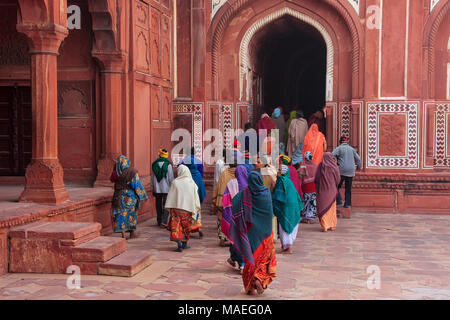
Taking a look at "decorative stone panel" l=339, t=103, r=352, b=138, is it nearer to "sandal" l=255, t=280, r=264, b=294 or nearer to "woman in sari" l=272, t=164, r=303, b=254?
"woman in sari" l=272, t=164, r=303, b=254

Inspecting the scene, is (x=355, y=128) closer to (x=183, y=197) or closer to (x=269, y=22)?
(x=269, y=22)

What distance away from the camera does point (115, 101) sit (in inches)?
401

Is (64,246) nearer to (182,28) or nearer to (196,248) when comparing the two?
(196,248)

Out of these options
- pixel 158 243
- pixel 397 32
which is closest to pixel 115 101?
pixel 158 243

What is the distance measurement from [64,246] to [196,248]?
230 cm

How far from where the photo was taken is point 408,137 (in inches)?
465

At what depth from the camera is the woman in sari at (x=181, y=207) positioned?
7.91 metres

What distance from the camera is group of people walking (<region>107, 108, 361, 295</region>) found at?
580 centimetres

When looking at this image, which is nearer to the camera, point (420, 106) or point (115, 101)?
point (115, 101)

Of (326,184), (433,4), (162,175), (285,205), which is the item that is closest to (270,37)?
(433,4)

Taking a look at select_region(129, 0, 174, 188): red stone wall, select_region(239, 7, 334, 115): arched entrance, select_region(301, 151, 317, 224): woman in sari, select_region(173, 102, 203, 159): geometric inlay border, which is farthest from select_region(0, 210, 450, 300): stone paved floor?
select_region(239, 7, 334, 115): arched entrance

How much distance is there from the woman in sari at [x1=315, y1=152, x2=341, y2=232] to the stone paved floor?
0.25m

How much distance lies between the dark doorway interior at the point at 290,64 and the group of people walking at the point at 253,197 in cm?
232

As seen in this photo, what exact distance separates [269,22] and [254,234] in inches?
316
